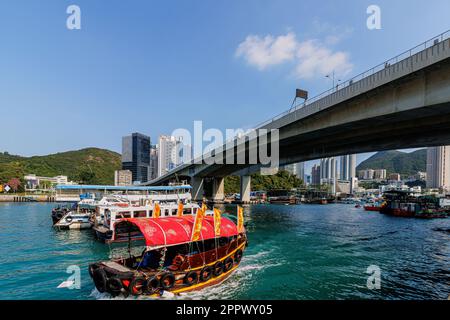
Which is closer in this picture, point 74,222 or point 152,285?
point 152,285

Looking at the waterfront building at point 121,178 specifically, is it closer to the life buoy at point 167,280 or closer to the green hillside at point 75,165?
the green hillside at point 75,165

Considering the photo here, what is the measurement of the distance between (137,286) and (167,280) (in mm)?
1436

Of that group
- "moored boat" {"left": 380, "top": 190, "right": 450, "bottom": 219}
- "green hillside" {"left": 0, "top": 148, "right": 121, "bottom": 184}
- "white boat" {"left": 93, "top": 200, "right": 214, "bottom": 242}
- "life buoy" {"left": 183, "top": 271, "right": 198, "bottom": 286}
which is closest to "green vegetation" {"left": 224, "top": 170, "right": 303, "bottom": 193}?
"green hillside" {"left": 0, "top": 148, "right": 121, "bottom": 184}

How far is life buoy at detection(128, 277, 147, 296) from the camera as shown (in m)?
11.6

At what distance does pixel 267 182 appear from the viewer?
12488 cm

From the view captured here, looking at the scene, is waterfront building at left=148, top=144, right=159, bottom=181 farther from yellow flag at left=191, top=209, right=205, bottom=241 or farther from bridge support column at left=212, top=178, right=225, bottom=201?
yellow flag at left=191, top=209, right=205, bottom=241

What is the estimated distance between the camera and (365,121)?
2188 cm

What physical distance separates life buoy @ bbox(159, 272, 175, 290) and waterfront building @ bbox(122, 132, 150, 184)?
156143 mm

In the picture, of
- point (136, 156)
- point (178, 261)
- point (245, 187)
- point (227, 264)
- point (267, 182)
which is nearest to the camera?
point (178, 261)

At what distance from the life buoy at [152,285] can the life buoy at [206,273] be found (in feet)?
8.45

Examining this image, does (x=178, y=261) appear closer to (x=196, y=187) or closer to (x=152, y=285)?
(x=152, y=285)

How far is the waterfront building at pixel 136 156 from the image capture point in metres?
163

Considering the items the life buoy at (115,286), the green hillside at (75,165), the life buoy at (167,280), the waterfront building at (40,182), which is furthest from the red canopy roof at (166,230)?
the waterfront building at (40,182)

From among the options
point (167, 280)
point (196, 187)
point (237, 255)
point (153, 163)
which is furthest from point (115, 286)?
point (153, 163)
